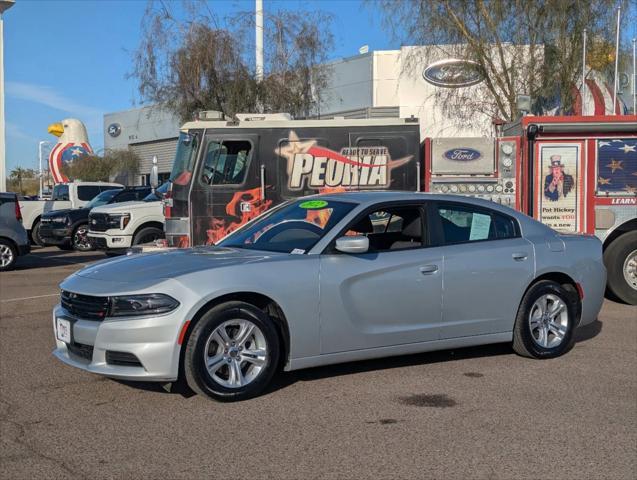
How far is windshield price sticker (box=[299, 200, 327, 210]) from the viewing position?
6.53 m

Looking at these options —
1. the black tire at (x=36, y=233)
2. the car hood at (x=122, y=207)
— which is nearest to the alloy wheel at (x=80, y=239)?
the black tire at (x=36, y=233)

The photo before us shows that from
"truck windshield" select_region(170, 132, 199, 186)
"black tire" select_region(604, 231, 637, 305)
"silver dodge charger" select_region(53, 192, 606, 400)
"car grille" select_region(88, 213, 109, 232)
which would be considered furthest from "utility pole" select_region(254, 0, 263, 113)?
"silver dodge charger" select_region(53, 192, 606, 400)

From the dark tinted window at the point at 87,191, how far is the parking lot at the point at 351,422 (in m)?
15.8

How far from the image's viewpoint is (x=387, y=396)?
18.4 ft

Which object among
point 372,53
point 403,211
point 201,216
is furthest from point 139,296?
point 372,53

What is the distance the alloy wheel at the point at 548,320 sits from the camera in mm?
6816

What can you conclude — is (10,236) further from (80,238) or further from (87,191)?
(87,191)

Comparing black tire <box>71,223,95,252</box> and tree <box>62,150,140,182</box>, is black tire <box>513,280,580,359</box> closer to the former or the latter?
black tire <box>71,223,95,252</box>

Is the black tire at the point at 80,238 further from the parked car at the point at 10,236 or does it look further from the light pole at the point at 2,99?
the light pole at the point at 2,99

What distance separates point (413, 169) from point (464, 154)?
2.43 ft

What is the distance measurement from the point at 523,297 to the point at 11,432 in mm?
4399

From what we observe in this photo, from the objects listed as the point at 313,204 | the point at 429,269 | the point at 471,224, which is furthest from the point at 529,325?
the point at 313,204

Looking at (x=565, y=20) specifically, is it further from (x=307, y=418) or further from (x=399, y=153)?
(x=307, y=418)

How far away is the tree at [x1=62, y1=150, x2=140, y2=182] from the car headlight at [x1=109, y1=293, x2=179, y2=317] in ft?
139
